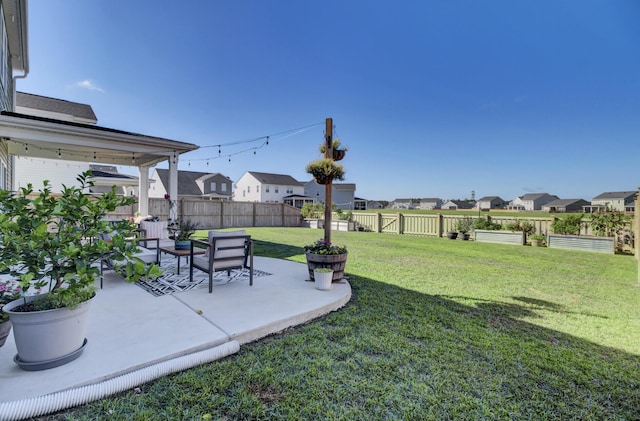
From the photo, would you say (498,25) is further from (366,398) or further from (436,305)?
(366,398)

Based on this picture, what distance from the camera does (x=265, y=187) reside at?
3459 centimetres

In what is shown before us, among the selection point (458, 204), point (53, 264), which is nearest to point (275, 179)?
point (53, 264)

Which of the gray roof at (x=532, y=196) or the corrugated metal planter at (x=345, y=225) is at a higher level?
the gray roof at (x=532, y=196)

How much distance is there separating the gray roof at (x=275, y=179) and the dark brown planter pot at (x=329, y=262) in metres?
31.2

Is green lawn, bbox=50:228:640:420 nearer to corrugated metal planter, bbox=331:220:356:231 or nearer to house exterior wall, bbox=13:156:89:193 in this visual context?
corrugated metal planter, bbox=331:220:356:231

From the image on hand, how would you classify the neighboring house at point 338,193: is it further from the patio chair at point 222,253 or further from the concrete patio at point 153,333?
the concrete patio at point 153,333

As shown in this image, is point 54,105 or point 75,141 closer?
point 75,141

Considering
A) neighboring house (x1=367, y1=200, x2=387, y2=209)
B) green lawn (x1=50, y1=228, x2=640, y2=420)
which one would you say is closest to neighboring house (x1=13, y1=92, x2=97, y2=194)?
green lawn (x1=50, y1=228, x2=640, y2=420)

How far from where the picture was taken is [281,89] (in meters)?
13.1

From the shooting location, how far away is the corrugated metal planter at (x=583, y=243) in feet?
29.2

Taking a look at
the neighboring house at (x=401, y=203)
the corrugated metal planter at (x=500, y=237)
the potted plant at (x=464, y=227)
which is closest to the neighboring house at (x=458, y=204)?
the neighboring house at (x=401, y=203)

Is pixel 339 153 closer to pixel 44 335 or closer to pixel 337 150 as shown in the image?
pixel 337 150

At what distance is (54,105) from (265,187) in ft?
71.8

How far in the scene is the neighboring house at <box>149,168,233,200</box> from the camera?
29.0 meters
